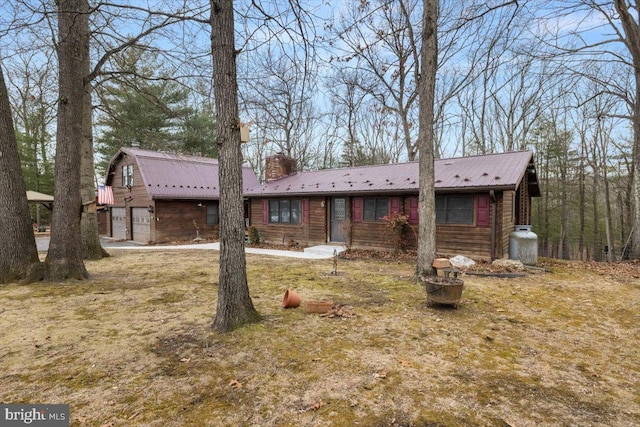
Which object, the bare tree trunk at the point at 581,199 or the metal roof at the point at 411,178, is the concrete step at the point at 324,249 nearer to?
the metal roof at the point at 411,178

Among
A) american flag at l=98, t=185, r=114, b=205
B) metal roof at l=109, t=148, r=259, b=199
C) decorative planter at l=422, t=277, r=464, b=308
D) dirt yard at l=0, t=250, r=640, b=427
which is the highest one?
metal roof at l=109, t=148, r=259, b=199

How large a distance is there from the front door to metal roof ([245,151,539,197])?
0.60 m

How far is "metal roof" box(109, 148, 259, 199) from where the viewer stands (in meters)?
16.9

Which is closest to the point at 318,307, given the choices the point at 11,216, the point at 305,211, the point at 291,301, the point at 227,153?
the point at 291,301

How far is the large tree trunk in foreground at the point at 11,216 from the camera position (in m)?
6.54

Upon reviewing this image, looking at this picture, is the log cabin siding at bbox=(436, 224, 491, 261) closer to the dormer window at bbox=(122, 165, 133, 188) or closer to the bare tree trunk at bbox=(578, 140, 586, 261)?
the bare tree trunk at bbox=(578, 140, 586, 261)

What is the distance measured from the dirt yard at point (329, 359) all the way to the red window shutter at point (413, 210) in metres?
4.95

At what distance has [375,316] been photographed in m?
4.79

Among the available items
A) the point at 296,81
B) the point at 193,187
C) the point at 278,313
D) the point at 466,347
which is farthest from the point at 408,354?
the point at 193,187

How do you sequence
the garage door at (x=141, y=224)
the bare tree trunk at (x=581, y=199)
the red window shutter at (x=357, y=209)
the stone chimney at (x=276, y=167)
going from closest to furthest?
the red window shutter at (x=357, y=209) < the stone chimney at (x=276, y=167) < the garage door at (x=141, y=224) < the bare tree trunk at (x=581, y=199)

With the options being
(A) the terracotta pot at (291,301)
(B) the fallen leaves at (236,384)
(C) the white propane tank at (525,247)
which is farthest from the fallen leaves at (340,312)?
(C) the white propane tank at (525,247)

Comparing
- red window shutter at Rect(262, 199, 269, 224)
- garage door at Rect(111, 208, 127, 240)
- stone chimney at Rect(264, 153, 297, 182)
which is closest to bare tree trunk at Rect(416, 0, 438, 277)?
red window shutter at Rect(262, 199, 269, 224)

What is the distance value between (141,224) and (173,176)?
3.07 meters

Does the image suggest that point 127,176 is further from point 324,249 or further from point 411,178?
point 411,178
